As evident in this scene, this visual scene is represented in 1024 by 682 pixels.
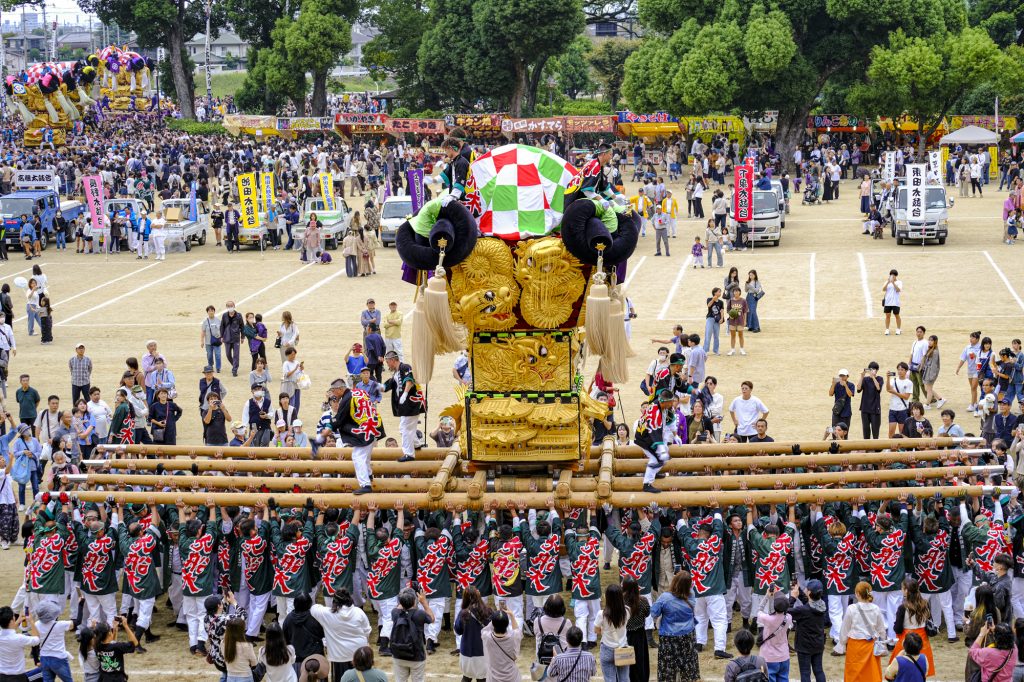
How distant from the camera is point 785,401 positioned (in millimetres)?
22688

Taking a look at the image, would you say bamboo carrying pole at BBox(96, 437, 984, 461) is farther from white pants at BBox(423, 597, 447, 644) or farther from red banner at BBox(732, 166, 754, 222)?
red banner at BBox(732, 166, 754, 222)

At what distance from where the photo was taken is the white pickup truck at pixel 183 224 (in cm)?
4044

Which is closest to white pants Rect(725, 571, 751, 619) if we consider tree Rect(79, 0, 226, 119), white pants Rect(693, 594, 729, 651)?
white pants Rect(693, 594, 729, 651)

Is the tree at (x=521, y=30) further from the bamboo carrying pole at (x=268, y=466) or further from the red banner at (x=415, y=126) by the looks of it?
the bamboo carrying pole at (x=268, y=466)

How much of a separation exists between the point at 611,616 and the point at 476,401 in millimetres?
3893

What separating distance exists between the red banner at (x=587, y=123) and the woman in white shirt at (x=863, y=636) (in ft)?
167

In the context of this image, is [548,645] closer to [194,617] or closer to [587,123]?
[194,617]

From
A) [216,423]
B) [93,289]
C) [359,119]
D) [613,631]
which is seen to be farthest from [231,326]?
[359,119]

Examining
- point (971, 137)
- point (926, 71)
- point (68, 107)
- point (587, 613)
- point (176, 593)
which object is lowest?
point (176, 593)

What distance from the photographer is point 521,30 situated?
62.0 meters

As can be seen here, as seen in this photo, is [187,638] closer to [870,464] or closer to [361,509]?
[361,509]

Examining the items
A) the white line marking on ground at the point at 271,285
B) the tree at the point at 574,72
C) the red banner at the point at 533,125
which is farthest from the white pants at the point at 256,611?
the tree at the point at 574,72

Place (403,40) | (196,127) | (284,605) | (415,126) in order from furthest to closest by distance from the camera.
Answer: (196,127), (403,40), (415,126), (284,605)

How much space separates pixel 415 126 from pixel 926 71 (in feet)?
83.4
